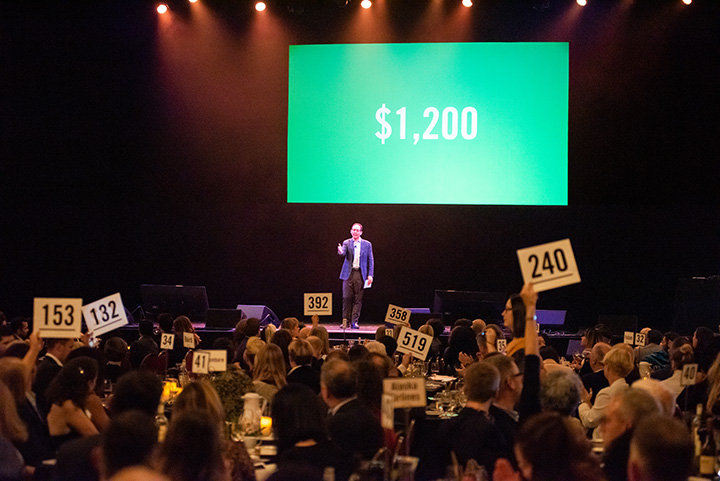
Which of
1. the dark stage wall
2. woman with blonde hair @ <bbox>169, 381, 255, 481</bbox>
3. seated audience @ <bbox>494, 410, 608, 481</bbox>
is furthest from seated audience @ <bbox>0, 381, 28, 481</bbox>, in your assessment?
the dark stage wall

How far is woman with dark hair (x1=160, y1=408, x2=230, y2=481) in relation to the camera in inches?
102

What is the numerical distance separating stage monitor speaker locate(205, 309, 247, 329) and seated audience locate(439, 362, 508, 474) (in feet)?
25.1

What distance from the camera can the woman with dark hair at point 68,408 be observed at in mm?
3951

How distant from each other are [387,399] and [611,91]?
10.6 meters

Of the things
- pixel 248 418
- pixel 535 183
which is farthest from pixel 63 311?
pixel 535 183

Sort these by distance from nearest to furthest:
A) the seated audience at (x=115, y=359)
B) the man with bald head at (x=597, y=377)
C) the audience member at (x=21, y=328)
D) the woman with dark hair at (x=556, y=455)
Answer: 1. the woman with dark hair at (x=556, y=455)
2. the man with bald head at (x=597, y=377)
3. the seated audience at (x=115, y=359)
4. the audience member at (x=21, y=328)

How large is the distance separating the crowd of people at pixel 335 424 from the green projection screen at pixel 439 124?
7.23 meters

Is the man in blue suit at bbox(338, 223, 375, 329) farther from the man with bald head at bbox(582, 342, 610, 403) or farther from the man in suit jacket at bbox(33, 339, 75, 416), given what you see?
the man in suit jacket at bbox(33, 339, 75, 416)

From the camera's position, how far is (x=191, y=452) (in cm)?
261

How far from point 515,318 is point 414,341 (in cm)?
136

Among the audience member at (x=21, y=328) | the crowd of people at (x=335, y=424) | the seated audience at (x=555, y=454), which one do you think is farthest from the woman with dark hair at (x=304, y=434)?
the audience member at (x=21, y=328)

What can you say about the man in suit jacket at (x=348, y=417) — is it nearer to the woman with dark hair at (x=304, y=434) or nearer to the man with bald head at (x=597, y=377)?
the woman with dark hair at (x=304, y=434)

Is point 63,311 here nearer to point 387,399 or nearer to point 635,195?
point 387,399

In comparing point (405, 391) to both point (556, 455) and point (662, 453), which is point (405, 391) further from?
point (662, 453)
